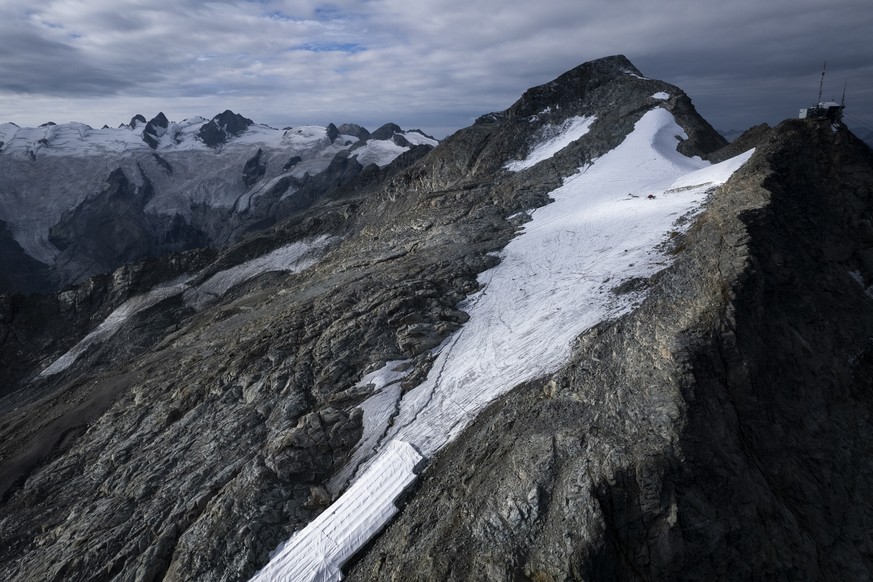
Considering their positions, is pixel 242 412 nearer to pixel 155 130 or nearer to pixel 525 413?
pixel 525 413

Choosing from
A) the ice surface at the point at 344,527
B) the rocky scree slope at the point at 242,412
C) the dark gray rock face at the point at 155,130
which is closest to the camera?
the ice surface at the point at 344,527

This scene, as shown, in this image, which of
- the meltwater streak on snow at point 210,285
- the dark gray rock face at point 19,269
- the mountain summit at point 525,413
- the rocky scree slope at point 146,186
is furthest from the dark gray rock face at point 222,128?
the mountain summit at point 525,413

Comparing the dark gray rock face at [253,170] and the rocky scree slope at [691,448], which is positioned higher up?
the dark gray rock face at [253,170]

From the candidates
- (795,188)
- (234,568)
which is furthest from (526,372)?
(795,188)

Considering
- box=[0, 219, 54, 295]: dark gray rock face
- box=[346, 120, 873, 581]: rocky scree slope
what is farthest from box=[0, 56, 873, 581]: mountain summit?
box=[0, 219, 54, 295]: dark gray rock face

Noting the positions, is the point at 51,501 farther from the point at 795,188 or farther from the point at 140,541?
the point at 795,188

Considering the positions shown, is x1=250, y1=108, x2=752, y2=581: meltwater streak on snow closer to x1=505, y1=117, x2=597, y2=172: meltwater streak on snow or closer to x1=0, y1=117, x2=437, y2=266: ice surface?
x1=505, y1=117, x2=597, y2=172: meltwater streak on snow

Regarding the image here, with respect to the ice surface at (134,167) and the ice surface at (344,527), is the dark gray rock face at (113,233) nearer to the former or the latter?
the ice surface at (134,167)
